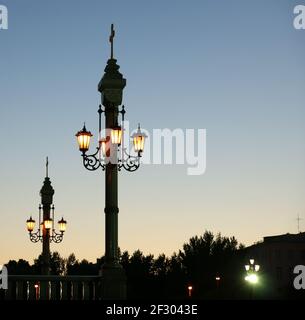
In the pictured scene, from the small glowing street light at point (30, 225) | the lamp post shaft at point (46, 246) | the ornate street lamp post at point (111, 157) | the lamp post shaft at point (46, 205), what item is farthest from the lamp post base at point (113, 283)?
the small glowing street light at point (30, 225)

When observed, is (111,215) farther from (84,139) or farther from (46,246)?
(46,246)

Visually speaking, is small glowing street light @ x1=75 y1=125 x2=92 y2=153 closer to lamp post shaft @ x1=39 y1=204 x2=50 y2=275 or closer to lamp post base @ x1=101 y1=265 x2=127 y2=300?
lamp post base @ x1=101 y1=265 x2=127 y2=300

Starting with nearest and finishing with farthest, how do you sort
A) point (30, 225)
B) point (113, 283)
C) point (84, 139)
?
point (113, 283)
point (84, 139)
point (30, 225)

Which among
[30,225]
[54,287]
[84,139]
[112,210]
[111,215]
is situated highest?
[84,139]

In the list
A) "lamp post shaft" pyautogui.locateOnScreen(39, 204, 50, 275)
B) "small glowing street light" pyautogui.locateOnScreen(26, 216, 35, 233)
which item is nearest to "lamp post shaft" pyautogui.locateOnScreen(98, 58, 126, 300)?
"lamp post shaft" pyautogui.locateOnScreen(39, 204, 50, 275)

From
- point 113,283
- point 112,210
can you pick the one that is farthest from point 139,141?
point 113,283

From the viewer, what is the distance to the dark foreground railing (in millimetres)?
18781

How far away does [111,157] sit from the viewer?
19.3 meters

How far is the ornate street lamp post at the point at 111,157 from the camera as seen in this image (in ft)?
61.3

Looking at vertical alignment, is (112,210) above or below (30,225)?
below

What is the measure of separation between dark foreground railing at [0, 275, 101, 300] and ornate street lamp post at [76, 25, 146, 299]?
2.00ft

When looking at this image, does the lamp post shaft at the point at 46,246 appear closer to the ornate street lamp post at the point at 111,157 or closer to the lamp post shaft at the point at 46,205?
the lamp post shaft at the point at 46,205

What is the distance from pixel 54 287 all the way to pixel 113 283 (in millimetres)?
1617
